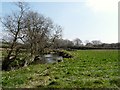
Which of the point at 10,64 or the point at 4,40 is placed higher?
the point at 4,40

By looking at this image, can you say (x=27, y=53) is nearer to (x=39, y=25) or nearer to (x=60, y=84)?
(x=39, y=25)

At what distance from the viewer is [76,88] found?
8922 millimetres

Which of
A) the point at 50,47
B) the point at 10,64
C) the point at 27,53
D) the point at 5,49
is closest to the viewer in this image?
the point at 10,64

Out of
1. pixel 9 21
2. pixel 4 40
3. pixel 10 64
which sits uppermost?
pixel 9 21

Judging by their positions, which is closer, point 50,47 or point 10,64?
point 10,64

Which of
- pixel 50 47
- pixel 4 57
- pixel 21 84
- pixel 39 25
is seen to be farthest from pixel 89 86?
pixel 50 47

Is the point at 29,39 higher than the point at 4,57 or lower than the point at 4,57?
higher

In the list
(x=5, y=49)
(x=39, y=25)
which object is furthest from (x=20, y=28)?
(x=39, y=25)

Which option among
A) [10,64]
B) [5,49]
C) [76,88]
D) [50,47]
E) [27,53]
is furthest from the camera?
[50,47]

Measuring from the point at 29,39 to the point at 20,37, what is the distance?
4474 mm

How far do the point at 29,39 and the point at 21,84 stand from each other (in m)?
23.9

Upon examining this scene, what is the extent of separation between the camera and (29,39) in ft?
111

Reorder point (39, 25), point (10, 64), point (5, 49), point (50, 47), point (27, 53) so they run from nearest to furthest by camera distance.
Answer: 1. point (10, 64)
2. point (5, 49)
3. point (27, 53)
4. point (39, 25)
5. point (50, 47)

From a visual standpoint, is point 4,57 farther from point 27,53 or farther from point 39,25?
point 39,25
